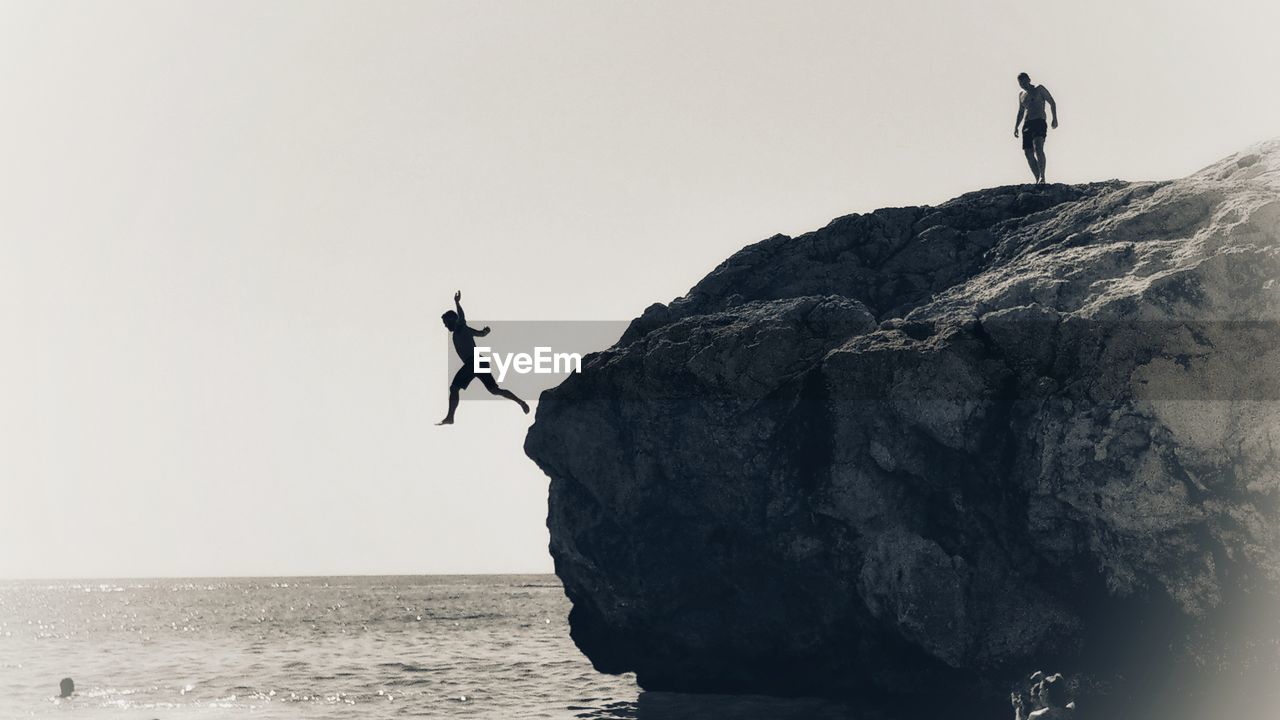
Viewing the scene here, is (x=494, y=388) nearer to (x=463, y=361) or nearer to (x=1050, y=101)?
(x=463, y=361)

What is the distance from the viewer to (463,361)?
21.8 metres

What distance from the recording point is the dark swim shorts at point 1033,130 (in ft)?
100

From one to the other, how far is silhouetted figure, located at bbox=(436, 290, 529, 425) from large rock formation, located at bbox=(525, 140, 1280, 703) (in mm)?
11078

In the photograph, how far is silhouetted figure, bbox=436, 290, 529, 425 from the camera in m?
21.2

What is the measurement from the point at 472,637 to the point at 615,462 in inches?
1423


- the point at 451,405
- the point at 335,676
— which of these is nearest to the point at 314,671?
the point at 335,676

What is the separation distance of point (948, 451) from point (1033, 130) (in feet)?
30.7

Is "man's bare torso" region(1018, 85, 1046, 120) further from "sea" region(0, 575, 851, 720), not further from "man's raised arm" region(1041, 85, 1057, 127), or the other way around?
"sea" region(0, 575, 851, 720)

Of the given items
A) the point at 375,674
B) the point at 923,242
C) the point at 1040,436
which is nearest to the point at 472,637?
the point at 375,674

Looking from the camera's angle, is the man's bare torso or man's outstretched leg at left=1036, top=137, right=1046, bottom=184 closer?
the man's bare torso

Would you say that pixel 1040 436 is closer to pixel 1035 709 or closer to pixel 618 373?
pixel 1035 709

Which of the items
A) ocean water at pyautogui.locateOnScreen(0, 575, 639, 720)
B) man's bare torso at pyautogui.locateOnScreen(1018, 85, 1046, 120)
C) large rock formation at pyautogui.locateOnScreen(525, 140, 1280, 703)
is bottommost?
ocean water at pyautogui.locateOnScreen(0, 575, 639, 720)

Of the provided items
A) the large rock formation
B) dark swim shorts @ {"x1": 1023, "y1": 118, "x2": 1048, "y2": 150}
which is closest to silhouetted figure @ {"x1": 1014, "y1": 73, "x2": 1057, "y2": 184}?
dark swim shorts @ {"x1": 1023, "y1": 118, "x2": 1048, "y2": 150}

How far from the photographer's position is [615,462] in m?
34.7
